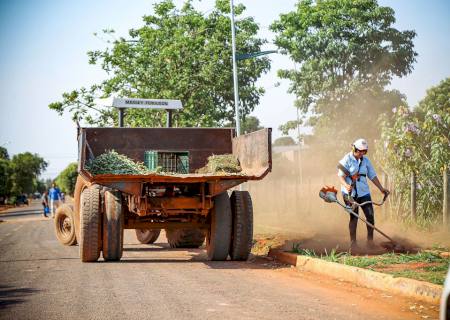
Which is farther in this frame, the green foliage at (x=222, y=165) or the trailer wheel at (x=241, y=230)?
the green foliage at (x=222, y=165)

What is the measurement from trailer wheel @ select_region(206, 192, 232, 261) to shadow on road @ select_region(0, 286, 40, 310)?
372 cm

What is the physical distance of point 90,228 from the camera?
1072cm

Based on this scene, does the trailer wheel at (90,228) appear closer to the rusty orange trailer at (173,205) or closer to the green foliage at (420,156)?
the rusty orange trailer at (173,205)

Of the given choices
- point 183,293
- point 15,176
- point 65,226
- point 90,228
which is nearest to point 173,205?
point 90,228

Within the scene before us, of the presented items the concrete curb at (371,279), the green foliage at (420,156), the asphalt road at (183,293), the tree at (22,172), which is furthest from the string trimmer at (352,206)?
the tree at (22,172)

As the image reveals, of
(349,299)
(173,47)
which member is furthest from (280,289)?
(173,47)

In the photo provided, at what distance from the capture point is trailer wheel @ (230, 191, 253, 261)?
36.4ft

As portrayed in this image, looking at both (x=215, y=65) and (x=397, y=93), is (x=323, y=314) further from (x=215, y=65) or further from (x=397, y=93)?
(x=397, y=93)

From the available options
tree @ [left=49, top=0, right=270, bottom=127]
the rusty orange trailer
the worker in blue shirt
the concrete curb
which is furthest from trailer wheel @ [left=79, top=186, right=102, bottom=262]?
tree @ [left=49, top=0, right=270, bottom=127]

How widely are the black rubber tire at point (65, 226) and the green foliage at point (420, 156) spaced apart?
7416mm

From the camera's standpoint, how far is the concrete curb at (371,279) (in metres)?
6.88

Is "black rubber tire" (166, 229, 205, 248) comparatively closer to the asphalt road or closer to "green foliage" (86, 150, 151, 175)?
"green foliage" (86, 150, 151, 175)

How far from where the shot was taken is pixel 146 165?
41.7ft

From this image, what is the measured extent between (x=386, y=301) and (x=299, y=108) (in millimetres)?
32473
